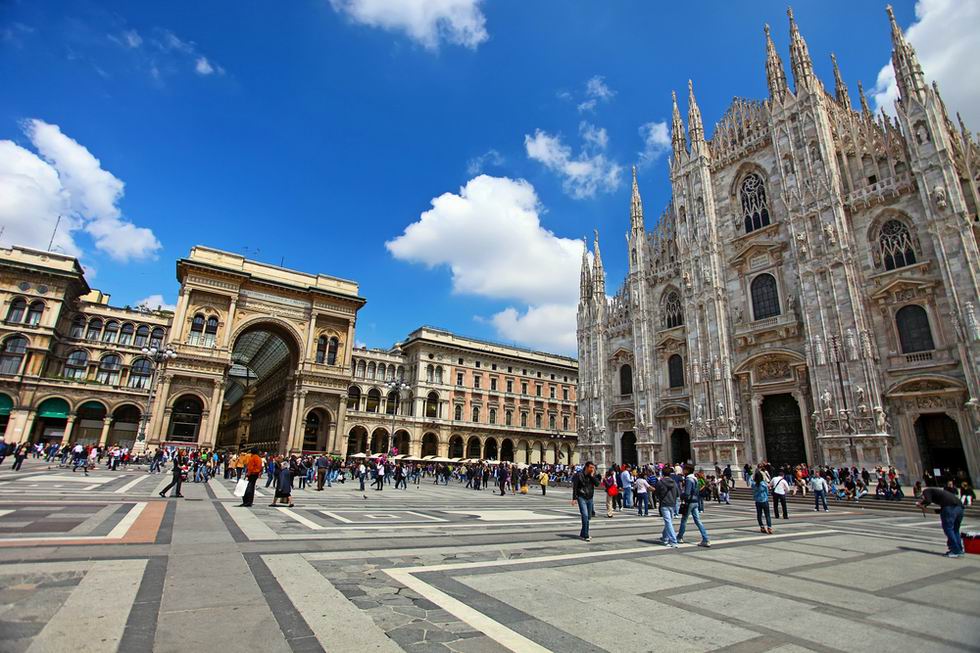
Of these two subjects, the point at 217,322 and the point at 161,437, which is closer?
the point at 161,437

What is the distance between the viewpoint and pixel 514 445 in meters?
60.6

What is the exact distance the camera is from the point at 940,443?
862 inches

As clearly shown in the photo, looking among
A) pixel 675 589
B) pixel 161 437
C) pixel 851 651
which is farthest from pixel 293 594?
pixel 161 437

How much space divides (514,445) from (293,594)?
57.3m

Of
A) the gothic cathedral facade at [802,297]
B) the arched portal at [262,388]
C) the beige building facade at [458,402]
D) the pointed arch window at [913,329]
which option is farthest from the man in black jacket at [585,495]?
the beige building facade at [458,402]

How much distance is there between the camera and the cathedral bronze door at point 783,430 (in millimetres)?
26844

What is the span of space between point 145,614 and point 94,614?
0.37m

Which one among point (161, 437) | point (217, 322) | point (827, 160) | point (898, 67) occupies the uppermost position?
point (898, 67)

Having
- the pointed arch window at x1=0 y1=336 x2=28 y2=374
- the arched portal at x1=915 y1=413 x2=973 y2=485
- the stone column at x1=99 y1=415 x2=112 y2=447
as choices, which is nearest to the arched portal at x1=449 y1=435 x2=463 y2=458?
the stone column at x1=99 y1=415 x2=112 y2=447

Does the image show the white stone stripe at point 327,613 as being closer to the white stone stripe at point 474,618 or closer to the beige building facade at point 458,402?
the white stone stripe at point 474,618

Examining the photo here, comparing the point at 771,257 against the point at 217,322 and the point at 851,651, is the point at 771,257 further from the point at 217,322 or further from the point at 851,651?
the point at 217,322

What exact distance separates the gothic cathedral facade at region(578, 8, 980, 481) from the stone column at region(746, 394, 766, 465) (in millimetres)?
76

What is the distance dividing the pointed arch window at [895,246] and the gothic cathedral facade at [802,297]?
57mm

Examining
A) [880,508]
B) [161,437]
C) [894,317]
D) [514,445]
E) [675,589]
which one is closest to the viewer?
[675,589]
